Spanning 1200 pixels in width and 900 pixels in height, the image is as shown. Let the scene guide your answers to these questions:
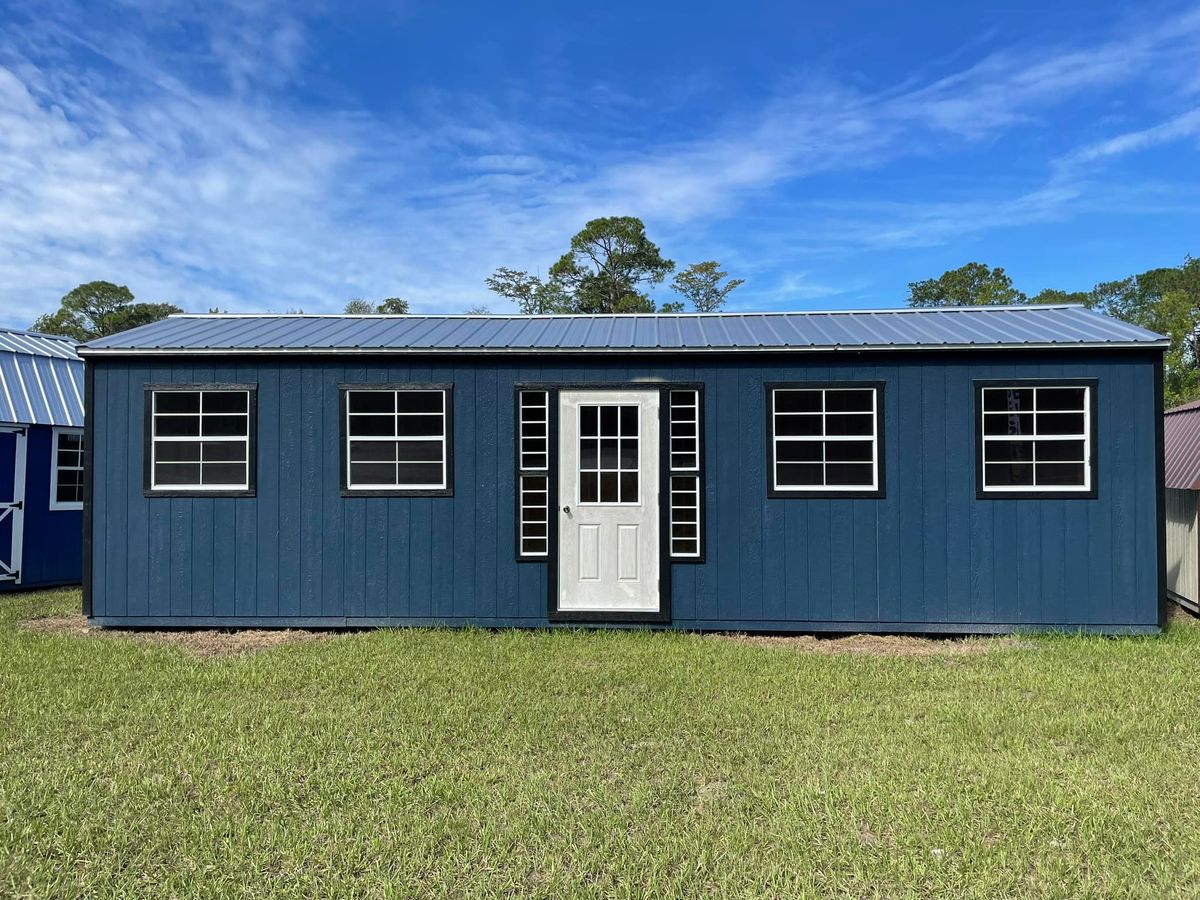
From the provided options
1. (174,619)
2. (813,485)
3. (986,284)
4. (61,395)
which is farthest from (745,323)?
(986,284)

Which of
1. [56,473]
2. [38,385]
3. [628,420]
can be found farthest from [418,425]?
[38,385]

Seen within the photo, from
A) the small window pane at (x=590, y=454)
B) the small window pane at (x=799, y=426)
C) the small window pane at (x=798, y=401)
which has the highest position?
the small window pane at (x=798, y=401)

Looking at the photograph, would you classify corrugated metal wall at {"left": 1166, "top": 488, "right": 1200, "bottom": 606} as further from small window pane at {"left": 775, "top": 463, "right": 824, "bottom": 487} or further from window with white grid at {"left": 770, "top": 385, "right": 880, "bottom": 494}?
small window pane at {"left": 775, "top": 463, "right": 824, "bottom": 487}

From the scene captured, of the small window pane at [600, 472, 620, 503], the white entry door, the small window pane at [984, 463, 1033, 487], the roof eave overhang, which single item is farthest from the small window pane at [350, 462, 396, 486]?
the small window pane at [984, 463, 1033, 487]

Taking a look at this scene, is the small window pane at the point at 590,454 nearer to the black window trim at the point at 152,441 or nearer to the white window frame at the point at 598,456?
the white window frame at the point at 598,456

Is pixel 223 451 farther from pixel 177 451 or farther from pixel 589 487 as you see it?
pixel 589 487

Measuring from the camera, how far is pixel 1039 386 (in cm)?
623

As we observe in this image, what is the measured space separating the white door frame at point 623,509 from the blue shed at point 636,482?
20 millimetres

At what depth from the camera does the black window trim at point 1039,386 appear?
616 centimetres

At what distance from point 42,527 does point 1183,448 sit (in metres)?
13.4

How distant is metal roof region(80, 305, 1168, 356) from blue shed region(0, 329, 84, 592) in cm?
231

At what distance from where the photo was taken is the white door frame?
A: 641 centimetres

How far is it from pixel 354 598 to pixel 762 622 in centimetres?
372

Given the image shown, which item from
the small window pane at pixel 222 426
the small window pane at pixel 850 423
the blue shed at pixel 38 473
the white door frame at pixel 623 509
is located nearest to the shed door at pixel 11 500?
the blue shed at pixel 38 473
